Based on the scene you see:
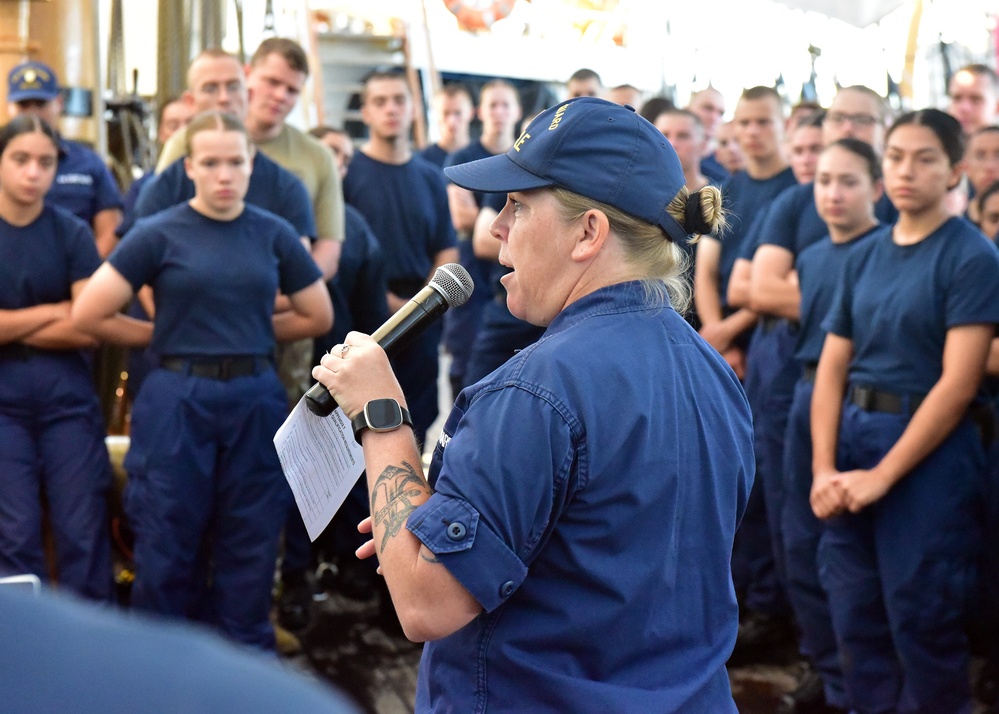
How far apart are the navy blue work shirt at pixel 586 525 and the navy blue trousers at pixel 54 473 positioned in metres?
2.63

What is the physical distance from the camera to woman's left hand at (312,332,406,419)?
1.71 meters

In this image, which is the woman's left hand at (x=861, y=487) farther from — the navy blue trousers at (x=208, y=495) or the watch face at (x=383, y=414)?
the watch face at (x=383, y=414)

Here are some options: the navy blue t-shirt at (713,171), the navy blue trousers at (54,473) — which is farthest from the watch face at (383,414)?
the navy blue t-shirt at (713,171)

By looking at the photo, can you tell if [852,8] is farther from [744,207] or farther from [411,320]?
[411,320]

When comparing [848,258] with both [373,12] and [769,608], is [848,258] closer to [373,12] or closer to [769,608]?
[769,608]

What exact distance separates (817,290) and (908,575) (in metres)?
1.03

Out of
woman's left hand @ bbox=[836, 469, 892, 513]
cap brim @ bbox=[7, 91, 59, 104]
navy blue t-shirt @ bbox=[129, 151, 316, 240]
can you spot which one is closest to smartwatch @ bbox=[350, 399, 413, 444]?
woman's left hand @ bbox=[836, 469, 892, 513]

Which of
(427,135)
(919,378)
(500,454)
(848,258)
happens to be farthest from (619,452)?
(427,135)

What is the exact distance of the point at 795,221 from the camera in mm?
4273

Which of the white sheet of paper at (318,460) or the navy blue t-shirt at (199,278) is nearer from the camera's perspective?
the white sheet of paper at (318,460)

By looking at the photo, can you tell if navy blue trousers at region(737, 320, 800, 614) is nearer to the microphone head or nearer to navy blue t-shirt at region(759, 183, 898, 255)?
navy blue t-shirt at region(759, 183, 898, 255)

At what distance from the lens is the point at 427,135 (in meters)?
12.2

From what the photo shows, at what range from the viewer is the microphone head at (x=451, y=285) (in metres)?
1.85

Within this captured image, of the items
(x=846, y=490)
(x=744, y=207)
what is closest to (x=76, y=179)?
(x=744, y=207)
